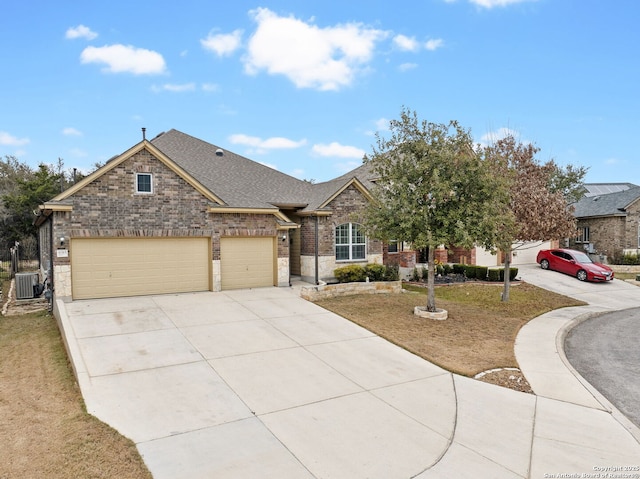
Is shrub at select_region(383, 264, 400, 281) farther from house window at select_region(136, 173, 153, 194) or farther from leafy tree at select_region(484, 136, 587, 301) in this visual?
house window at select_region(136, 173, 153, 194)

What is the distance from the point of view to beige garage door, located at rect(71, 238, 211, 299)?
512 inches

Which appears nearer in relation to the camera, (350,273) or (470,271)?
(350,273)

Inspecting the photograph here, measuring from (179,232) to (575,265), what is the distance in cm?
2109

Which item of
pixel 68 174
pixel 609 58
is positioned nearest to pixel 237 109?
pixel 609 58

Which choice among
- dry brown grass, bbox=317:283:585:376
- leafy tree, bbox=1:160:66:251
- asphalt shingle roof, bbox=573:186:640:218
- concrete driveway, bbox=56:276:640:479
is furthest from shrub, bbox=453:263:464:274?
leafy tree, bbox=1:160:66:251

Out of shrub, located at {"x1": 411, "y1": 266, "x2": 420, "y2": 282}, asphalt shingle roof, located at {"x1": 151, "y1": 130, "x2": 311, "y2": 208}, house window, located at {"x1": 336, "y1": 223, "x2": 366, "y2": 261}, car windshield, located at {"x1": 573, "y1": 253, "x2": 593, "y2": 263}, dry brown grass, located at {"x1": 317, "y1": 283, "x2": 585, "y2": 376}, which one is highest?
asphalt shingle roof, located at {"x1": 151, "y1": 130, "x2": 311, "y2": 208}

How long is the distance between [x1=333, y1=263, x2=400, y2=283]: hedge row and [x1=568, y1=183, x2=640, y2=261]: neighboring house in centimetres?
→ 1777

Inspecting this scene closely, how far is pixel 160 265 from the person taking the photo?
14219mm

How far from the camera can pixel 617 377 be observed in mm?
8492

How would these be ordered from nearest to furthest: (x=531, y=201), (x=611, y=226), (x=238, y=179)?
(x=531, y=201), (x=238, y=179), (x=611, y=226)

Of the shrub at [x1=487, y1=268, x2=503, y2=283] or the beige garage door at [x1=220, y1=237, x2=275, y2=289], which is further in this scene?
the shrub at [x1=487, y1=268, x2=503, y2=283]

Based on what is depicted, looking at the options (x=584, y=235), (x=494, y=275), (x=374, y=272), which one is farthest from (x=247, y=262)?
(x=584, y=235)

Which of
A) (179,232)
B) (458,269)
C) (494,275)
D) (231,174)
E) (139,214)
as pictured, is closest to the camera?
(139,214)

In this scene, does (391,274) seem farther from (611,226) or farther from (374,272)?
(611,226)
